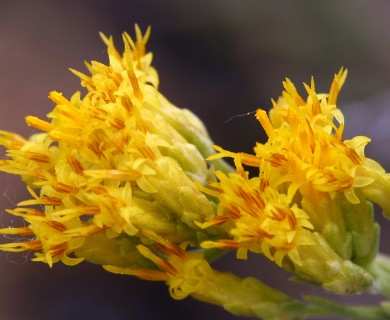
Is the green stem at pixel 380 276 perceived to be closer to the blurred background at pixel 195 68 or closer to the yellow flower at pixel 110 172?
the yellow flower at pixel 110 172

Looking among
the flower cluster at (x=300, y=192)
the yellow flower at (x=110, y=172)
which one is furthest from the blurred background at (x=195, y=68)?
the flower cluster at (x=300, y=192)

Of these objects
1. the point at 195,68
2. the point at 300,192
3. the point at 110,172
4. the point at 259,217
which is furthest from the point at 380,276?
the point at 195,68

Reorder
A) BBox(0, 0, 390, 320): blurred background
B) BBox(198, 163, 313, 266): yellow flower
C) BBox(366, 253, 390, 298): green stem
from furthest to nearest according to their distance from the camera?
BBox(0, 0, 390, 320): blurred background < BBox(366, 253, 390, 298): green stem < BBox(198, 163, 313, 266): yellow flower

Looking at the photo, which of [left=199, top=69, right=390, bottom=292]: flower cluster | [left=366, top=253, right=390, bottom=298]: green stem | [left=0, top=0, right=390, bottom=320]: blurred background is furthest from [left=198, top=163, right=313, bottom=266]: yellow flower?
[left=0, top=0, right=390, bottom=320]: blurred background

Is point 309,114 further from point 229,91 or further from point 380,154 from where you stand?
point 229,91

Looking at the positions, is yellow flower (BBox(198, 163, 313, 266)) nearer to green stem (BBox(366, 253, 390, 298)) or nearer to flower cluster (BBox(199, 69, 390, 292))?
flower cluster (BBox(199, 69, 390, 292))

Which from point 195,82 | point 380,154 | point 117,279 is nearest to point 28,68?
point 195,82
